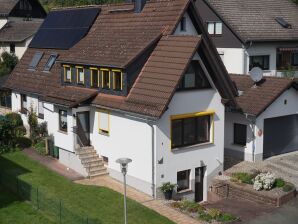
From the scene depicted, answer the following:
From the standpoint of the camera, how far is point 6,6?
74.5 meters

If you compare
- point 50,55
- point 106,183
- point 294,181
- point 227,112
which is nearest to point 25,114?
point 50,55

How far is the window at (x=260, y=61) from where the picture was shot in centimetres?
4406

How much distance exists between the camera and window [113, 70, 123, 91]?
26906 mm

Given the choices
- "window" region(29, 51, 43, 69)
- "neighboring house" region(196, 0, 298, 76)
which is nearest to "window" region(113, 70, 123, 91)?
"window" region(29, 51, 43, 69)

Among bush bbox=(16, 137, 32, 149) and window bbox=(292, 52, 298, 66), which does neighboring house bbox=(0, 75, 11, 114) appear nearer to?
bush bbox=(16, 137, 32, 149)

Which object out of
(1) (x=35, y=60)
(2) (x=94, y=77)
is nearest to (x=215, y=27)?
(1) (x=35, y=60)

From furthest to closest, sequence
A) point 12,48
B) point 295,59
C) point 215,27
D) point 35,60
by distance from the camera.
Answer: point 12,48 → point 295,59 → point 215,27 → point 35,60

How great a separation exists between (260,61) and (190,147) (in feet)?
69.3

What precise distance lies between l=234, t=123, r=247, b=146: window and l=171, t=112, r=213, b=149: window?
4901 millimetres

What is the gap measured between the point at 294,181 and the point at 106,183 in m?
10.7

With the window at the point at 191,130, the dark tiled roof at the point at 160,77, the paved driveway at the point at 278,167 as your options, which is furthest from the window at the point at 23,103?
the paved driveway at the point at 278,167

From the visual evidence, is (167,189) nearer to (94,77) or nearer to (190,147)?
(190,147)

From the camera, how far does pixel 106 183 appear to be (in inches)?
1070

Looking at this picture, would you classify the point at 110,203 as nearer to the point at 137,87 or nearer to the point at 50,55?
the point at 137,87
